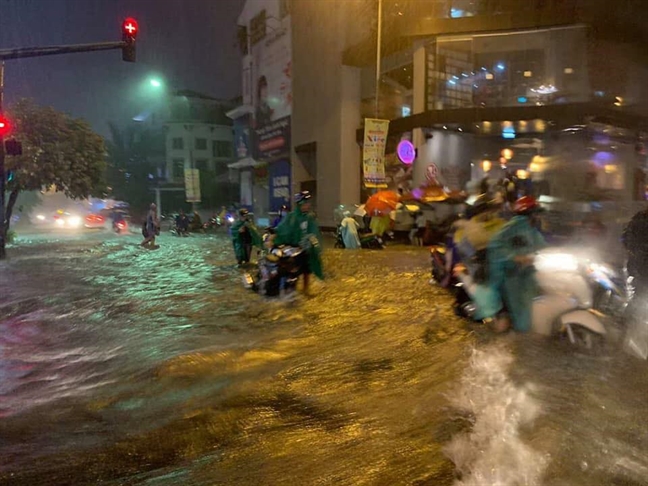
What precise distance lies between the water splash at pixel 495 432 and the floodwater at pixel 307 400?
2 centimetres

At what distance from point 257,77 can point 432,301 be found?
3202 centimetres

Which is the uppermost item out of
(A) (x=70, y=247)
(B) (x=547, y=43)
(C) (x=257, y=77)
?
(C) (x=257, y=77)

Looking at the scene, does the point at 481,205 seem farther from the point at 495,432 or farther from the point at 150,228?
the point at 150,228

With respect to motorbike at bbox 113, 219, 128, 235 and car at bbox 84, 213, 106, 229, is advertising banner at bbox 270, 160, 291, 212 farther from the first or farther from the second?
car at bbox 84, 213, 106, 229

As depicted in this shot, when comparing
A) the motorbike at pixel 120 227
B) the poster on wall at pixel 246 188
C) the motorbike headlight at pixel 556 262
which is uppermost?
the poster on wall at pixel 246 188

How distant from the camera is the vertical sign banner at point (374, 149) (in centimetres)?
2125

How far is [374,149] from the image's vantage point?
70.8ft

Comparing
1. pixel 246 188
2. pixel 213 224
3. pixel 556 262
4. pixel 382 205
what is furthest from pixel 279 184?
pixel 556 262

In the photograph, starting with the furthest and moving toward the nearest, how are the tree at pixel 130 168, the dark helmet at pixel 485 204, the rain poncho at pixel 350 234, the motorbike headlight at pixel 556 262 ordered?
the tree at pixel 130 168
the rain poncho at pixel 350 234
the dark helmet at pixel 485 204
the motorbike headlight at pixel 556 262

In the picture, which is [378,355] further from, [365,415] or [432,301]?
[432,301]

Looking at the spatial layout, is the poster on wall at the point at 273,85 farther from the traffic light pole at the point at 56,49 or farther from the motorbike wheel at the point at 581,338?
the motorbike wheel at the point at 581,338

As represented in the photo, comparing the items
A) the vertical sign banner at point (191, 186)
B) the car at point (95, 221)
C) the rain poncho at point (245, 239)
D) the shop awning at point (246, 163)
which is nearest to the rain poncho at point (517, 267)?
the rain poncho at point (245, 239)

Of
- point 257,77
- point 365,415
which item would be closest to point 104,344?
point 365,415

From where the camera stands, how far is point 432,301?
9461mm
